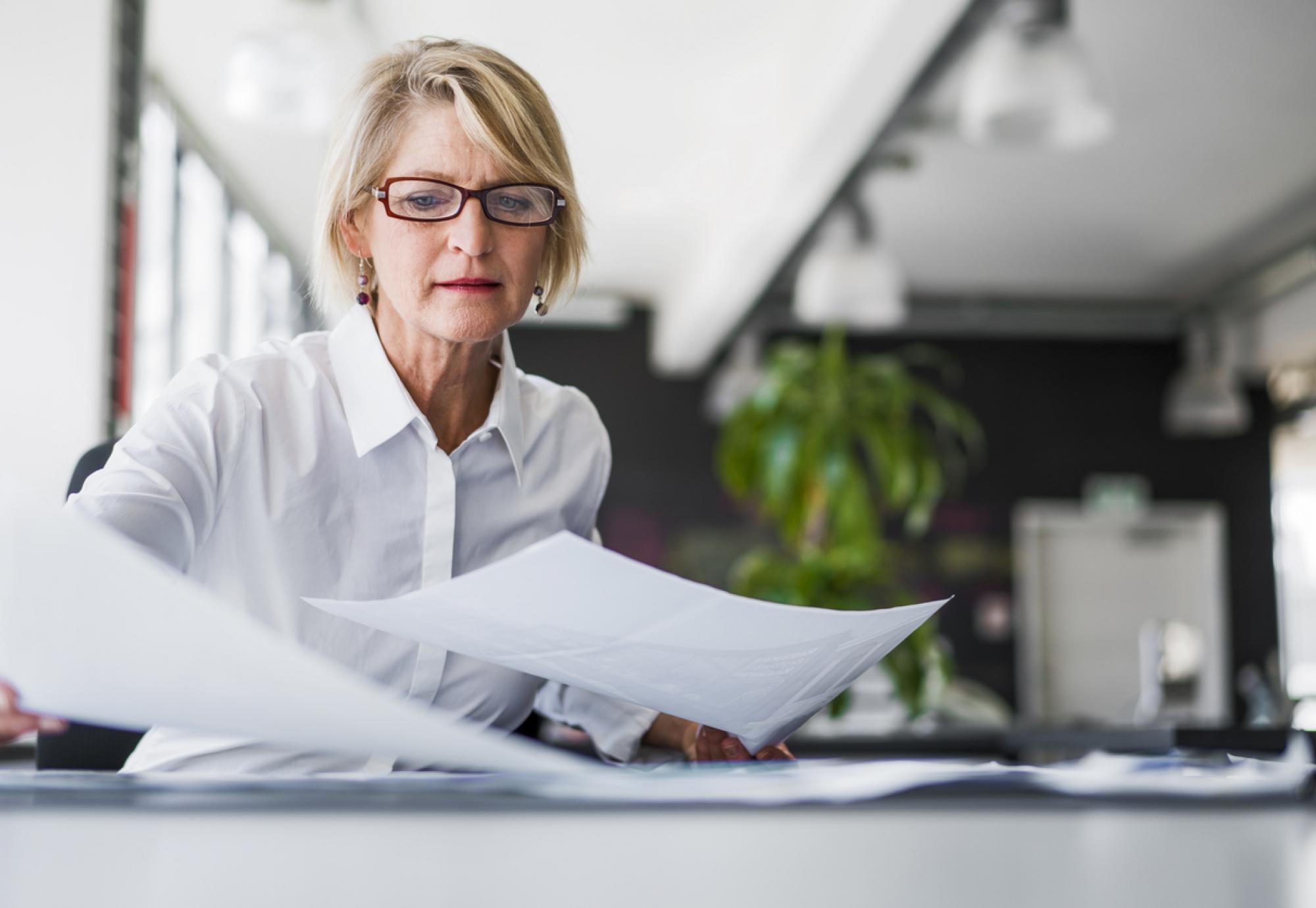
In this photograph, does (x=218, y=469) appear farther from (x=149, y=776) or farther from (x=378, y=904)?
(x=378, y=904)

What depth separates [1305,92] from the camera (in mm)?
5332

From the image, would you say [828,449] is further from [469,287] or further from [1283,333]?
[1283,333]

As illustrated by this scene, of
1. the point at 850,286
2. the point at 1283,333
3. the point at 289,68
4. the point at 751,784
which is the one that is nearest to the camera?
the point at 751,784

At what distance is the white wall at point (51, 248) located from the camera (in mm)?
2416

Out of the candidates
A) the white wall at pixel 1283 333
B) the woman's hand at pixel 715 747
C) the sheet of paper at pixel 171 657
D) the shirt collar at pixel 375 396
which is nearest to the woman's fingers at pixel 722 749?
the woman's hand at pixel 715 747

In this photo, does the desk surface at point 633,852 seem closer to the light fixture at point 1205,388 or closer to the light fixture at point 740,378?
the light fixture at point 740,378

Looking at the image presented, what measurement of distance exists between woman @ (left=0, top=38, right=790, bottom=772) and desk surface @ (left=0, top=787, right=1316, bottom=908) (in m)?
0.49

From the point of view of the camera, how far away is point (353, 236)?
1.08m

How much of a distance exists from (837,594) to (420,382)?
2.39 m

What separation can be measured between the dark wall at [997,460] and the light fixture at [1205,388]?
2.26 feet

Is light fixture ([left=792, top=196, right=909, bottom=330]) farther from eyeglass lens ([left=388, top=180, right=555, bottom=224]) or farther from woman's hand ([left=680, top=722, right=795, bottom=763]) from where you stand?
woman's hand ([left=680, top=722, right=795, bottom=763])

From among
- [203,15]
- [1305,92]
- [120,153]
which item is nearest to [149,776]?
[120,153]

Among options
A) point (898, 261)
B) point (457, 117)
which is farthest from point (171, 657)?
point (898, 261)

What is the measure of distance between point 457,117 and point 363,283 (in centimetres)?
21
